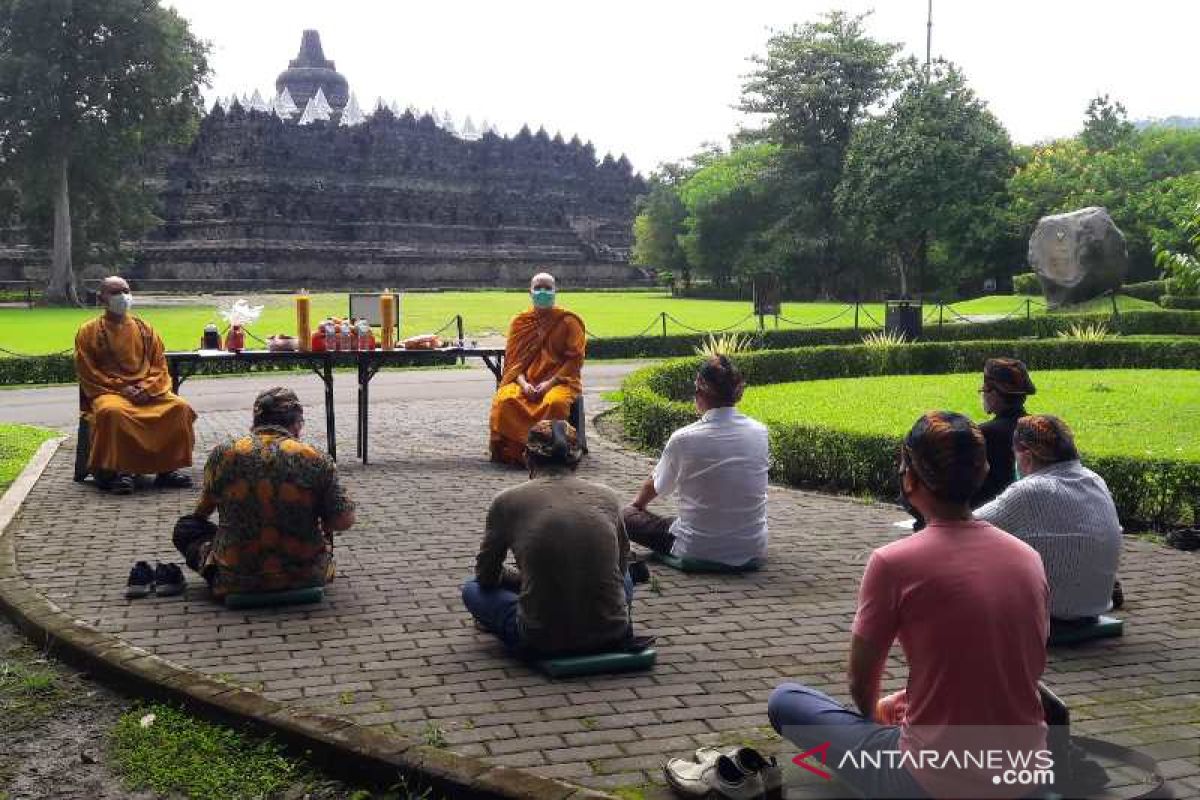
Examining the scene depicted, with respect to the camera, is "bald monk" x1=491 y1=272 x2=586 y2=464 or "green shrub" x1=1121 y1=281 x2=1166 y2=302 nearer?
"bald monk" x1=491 y1=272 x2=586 y2=464

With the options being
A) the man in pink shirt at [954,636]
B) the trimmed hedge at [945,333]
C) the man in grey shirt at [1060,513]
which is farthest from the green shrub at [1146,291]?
the man in pink shirt at [954,636]

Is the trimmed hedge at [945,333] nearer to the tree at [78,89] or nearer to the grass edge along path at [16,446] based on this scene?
the grass edge along path at [16,446]

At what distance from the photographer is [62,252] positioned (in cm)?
3881

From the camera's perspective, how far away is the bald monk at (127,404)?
362 inches

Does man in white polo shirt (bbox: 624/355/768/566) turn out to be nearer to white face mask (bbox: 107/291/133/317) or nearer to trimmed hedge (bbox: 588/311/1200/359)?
white face mask (bbox: 107/291/133/317)

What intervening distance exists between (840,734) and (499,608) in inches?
78.2

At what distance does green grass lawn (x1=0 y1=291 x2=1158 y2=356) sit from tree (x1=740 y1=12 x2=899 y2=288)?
7872 millimetres

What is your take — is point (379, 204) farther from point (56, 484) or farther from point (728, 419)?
point (728, 419)

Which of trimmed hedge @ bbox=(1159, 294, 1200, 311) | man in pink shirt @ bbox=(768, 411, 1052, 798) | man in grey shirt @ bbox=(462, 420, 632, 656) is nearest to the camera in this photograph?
man in pink shirt @ bbox=(768, 411, 1052, 798)

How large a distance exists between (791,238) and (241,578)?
42991 millimetres

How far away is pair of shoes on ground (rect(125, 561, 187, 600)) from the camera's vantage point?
609 cm

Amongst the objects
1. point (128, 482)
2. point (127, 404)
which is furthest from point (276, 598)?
point (127, 404)

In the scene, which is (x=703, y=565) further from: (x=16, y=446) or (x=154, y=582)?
(x=16, y=446)

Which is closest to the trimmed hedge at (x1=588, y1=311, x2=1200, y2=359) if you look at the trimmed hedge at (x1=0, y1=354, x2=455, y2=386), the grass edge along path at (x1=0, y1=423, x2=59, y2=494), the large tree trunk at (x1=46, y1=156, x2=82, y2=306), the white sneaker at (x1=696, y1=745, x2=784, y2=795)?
the trimmed hedge at (x1=0, y1=354, x2=455, y2=386)
